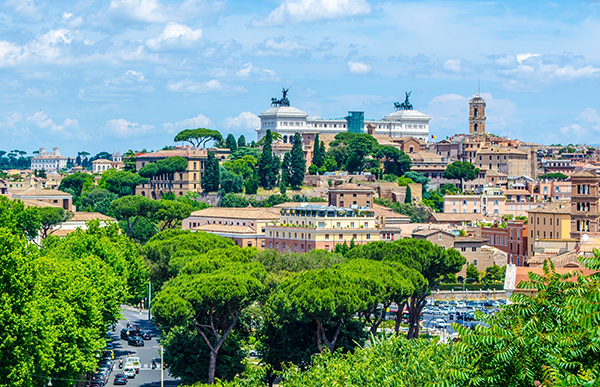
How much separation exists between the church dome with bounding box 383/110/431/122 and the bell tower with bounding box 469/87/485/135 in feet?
40.8

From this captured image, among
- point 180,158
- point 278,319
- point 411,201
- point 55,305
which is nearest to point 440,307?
point 278,319

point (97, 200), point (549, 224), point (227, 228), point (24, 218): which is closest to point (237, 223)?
point (227, 228)

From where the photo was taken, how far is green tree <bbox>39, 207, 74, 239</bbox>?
298 feet

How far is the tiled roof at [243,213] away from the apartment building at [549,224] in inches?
928

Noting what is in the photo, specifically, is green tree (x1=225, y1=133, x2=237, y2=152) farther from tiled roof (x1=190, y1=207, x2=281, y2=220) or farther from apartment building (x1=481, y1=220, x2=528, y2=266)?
apartment building (x1=481, y1=220, x2=528, y2=266)

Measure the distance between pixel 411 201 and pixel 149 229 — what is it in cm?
3914

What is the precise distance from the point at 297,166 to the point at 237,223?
2917cm

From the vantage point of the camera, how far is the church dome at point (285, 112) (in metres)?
173

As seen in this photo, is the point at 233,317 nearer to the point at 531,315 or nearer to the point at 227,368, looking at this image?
the point at 227,368

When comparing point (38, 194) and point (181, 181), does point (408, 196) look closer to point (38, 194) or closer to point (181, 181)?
point (181, 181)

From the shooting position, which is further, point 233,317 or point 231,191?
point 231,191

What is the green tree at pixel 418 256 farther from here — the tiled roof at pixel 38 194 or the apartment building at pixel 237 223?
the tiled roof at pixel 38 194

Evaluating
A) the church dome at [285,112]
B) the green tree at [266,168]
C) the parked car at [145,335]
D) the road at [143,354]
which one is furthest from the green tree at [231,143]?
the parked car at [145,335]

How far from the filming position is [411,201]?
12294 cm
